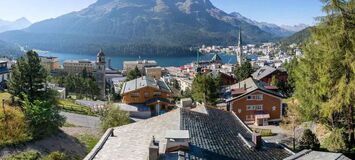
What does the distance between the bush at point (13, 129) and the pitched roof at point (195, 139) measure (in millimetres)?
11413

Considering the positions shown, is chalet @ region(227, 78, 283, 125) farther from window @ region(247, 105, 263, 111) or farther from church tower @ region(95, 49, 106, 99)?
church tower @ region(95, 49, 106, 99)

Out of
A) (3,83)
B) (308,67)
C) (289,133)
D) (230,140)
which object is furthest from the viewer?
(3,83)

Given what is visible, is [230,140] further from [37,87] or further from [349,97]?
[37,87]

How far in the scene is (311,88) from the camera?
2631 cm

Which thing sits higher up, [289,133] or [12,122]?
Answer: [12,122]

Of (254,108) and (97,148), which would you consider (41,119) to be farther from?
(254,108)

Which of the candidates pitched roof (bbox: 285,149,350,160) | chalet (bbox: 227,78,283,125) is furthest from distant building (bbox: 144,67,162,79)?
pitched roof (bbox: 285,149,350,160)

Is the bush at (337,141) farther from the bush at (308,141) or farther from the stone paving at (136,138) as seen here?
the stone paving at (136,138)

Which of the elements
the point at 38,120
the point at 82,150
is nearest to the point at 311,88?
the point at 82,150

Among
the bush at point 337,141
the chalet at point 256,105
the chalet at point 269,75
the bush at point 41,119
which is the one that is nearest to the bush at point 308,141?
the bush at point 337,141

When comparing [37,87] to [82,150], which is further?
[37,87]

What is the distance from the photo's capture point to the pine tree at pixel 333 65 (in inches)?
895

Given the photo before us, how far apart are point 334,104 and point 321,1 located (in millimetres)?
5806

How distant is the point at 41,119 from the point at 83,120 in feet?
47.8
